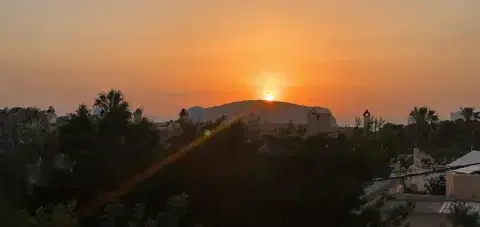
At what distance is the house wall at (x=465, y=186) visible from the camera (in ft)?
67.6

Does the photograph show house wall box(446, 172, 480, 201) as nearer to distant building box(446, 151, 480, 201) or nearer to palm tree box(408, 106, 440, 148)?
distant building box(446, 151, 480, 201)

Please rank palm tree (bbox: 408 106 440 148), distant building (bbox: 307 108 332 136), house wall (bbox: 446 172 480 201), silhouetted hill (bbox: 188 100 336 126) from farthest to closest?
palm tree (bbox: 408 106 440 148) < silhouetted hill (bbox: 188 100 336 126) < house wall (bbox: 446 172 480 201) < distant building (bbox: 307 108 332 136)

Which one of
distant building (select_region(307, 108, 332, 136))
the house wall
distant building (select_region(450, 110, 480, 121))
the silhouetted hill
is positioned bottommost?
the house wall

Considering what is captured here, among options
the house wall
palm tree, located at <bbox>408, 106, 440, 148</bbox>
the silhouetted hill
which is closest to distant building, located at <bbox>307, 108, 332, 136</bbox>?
the house wall

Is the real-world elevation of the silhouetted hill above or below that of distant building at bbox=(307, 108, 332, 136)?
above

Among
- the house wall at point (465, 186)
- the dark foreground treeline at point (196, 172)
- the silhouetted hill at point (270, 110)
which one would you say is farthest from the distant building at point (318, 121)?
the silhouetted hill at point (270, 110)

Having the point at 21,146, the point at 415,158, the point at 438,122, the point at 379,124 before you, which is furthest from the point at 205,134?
the point at 438,122

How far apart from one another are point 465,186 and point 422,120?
1730 inches

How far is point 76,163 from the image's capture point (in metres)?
10.6

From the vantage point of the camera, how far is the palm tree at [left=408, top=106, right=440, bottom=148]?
2469 inches

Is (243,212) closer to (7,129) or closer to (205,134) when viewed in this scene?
(205,134)

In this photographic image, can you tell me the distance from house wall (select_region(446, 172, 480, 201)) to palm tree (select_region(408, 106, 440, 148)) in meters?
41.6

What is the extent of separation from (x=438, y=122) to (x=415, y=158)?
31105 mm

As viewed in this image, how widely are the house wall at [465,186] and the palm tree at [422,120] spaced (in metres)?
41.6
